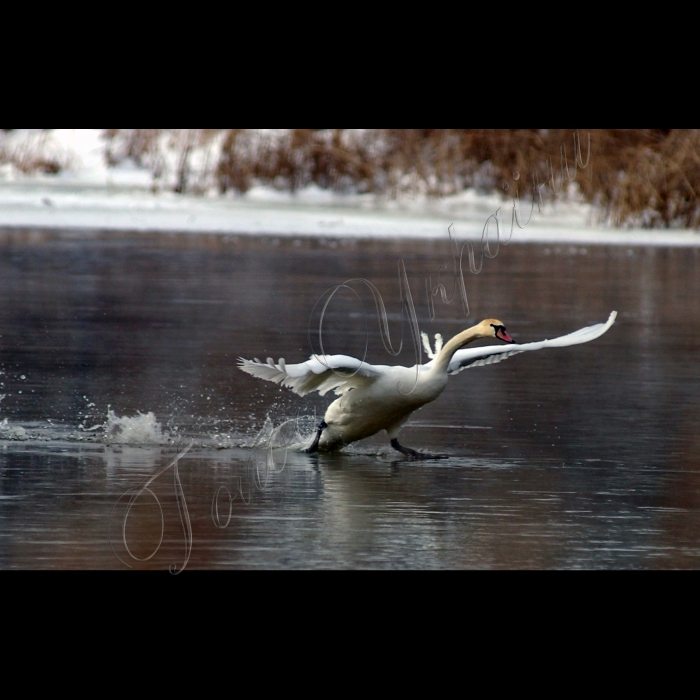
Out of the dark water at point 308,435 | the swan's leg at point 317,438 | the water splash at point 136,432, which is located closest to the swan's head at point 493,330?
the dark water at point 308,435

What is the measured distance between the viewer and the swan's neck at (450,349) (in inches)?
260

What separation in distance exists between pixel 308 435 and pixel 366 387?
2.13 feet

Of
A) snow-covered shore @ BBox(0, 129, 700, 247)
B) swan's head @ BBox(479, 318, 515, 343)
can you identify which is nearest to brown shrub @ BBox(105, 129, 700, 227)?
snow-covered shore @ BBox(0, 129, 700, 247)

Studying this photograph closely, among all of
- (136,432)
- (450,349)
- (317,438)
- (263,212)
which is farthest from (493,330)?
(263,212)

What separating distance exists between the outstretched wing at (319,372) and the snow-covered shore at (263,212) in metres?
8.72

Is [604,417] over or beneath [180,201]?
beneath

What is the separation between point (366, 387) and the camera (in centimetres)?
650

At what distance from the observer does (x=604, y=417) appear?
299 inches

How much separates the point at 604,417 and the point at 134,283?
17.5ft

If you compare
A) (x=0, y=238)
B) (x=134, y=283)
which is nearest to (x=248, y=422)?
(x=134, y=283)

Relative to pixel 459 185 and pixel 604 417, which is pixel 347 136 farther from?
pixel 604 417

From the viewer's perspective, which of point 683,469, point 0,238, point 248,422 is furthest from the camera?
point 0,238

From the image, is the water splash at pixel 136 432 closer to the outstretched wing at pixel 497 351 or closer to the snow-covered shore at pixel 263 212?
the outstretched wing at pixel 497 351

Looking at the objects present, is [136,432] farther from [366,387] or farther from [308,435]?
[366,387]
